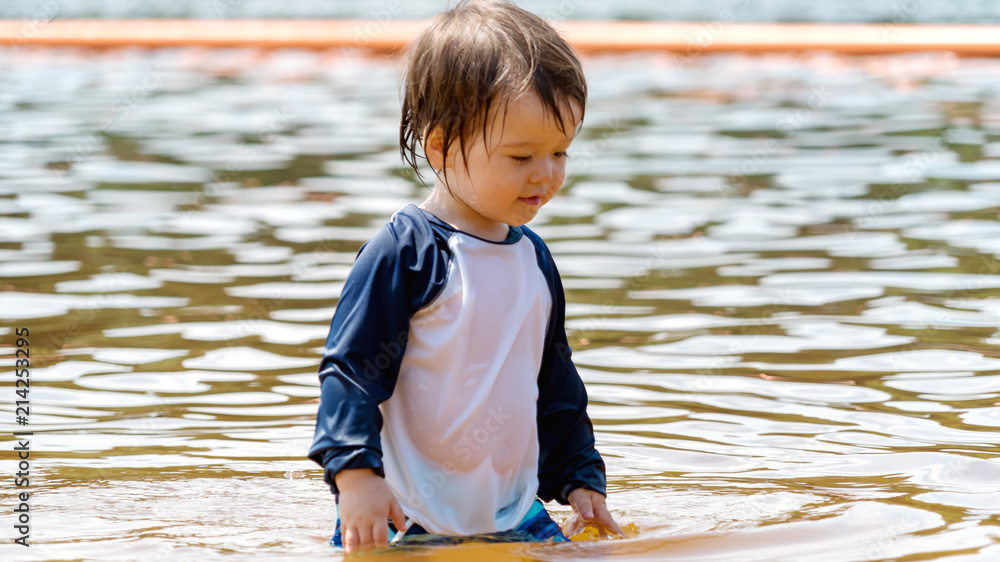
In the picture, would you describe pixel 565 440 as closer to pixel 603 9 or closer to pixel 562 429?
pixel 562 429

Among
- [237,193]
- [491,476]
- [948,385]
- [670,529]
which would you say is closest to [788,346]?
[948,385]

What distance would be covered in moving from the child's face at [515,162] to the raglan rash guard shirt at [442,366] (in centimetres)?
10

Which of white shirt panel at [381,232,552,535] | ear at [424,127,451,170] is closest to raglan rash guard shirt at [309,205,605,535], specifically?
white shirt panel at [381,232,552,535]

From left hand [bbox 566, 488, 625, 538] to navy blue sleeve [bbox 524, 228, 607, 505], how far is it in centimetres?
1

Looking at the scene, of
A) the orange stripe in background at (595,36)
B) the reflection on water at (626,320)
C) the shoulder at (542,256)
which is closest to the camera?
the shoulder at (542,256)

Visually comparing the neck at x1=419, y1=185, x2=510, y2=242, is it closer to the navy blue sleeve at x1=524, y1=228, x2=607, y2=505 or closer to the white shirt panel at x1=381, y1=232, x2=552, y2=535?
the white shirt panel at x1=381, y1=232, x2=552, y2=535

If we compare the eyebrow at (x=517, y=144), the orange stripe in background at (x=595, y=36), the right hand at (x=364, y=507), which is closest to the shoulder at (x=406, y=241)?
the eyebrow at (x=517, y=144)

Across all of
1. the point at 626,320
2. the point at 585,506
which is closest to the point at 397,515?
the point at 585,506

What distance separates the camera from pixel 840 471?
3303 mm

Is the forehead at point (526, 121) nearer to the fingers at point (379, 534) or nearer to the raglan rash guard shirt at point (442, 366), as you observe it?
the raglan rash guard shirt at point (442, 366)

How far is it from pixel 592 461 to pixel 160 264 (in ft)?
12.2

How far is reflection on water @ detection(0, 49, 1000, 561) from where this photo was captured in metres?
2.95

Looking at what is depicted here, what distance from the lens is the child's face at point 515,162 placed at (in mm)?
2373

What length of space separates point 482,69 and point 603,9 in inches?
893
